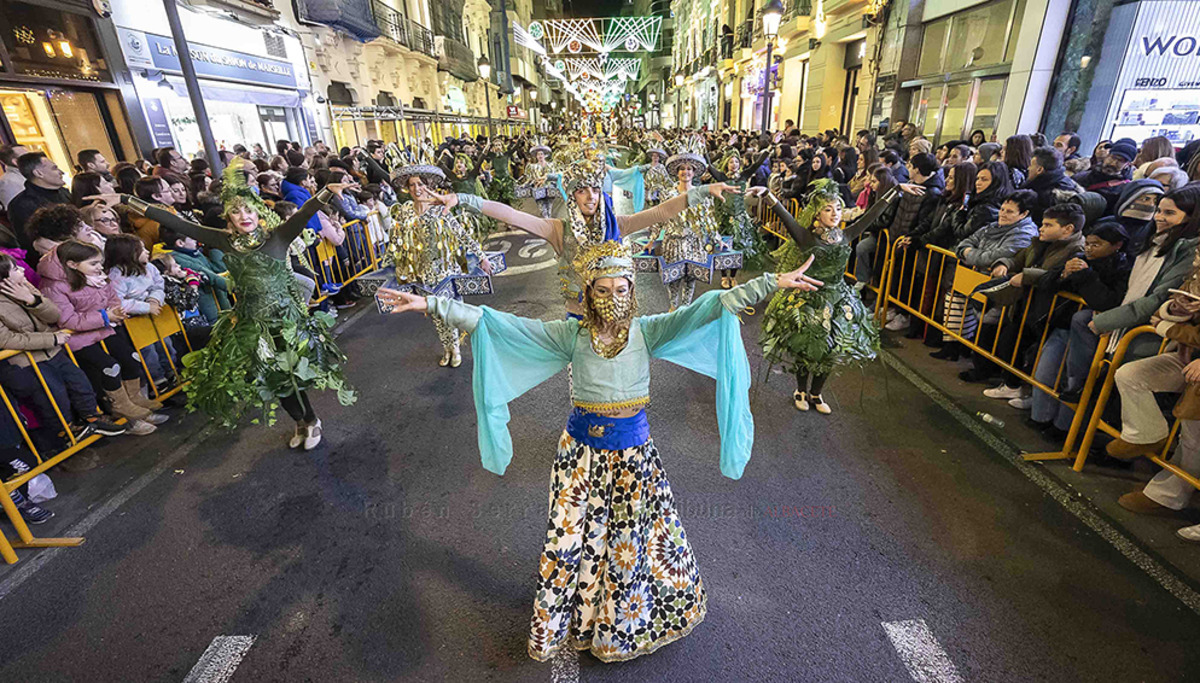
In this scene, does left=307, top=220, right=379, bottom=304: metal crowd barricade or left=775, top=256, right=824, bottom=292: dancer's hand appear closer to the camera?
left=775, top=256, right=824, bottom=292: dancer's hand

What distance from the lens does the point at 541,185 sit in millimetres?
14477

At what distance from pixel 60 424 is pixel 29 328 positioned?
81 cm

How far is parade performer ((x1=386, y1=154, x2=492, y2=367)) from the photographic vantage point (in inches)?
236

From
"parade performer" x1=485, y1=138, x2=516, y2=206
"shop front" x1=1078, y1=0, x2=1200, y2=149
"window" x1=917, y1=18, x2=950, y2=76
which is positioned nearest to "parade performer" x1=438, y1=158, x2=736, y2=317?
"shop front" x1=1078, y1=0, x2=1200, y2=149

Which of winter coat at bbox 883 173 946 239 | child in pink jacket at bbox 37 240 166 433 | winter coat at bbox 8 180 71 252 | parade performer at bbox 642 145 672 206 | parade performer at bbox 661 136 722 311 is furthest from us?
parade performer at bbox 642 145 672 206

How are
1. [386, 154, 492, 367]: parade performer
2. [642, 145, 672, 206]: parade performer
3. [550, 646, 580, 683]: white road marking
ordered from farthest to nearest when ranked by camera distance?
[642, 145, 672, 206]: parade performer < [386, 154, 492, 367]: parade performer < [550, 646, 580, 683]: white road marking

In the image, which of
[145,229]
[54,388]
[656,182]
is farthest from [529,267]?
[54,388]

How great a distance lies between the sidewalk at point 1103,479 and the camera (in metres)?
3.46

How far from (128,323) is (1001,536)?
7507mm

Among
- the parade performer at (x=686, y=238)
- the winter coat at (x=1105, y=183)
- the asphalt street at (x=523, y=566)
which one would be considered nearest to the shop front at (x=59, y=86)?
the asphalt street at (x=523, y=566)

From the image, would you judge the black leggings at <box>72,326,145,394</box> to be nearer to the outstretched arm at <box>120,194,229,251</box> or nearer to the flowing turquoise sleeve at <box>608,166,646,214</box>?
the outstretched arm at <box>120,194,229,251</box>

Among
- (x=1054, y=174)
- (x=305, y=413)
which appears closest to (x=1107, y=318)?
(x=1054, y=174)

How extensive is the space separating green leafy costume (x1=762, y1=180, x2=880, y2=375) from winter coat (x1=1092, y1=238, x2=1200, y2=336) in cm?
160

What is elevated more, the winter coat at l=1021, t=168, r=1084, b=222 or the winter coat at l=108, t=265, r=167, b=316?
the winter coat at l=1021, t=168, r=1084, b=222
